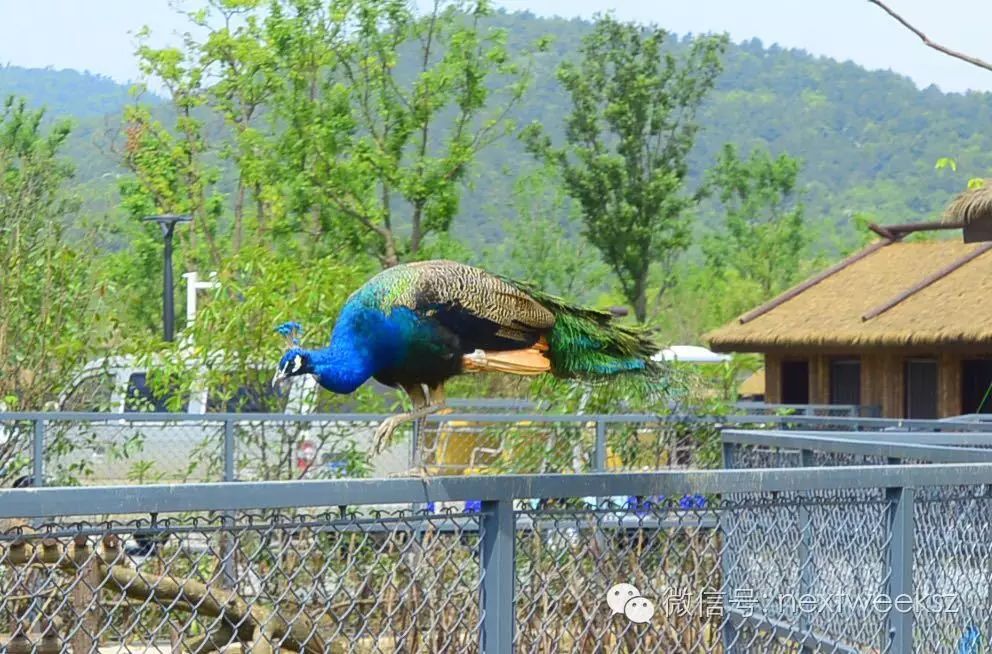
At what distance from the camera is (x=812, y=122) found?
94062 mm

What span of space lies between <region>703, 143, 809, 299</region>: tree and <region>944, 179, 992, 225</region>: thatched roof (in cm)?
3182

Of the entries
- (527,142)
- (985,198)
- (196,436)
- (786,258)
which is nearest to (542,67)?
(786,258)

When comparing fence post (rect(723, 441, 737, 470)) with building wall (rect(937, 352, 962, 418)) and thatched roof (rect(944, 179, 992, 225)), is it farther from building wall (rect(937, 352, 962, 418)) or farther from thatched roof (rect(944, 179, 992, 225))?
building wall (rect(937, 352, 962, 418))

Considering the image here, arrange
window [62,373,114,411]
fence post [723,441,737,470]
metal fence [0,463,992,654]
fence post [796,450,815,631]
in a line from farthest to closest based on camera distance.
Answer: window [62,373,114,411] < fence post [723,441,737,470] < fence post [796,450,815,631] < metal fence [0,463,992,654]

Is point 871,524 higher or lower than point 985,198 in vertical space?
lower

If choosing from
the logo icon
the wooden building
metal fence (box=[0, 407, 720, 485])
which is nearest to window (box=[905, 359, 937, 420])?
the wooden building

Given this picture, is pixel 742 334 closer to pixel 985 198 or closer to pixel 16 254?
pixel 16 254

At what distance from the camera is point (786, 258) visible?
40.2 meters

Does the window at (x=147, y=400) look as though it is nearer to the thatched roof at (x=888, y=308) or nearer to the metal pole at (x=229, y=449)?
the metal pole at (x=229, y=449)

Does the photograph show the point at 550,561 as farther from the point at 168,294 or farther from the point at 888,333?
the point at 888,333

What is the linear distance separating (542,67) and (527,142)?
62.7 metres

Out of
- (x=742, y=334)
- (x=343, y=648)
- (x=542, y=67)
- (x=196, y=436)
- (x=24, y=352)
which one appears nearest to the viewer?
(x=343, y=648)

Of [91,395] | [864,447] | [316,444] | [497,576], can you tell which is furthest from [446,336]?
[91,395]

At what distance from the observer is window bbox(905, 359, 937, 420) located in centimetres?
2050
